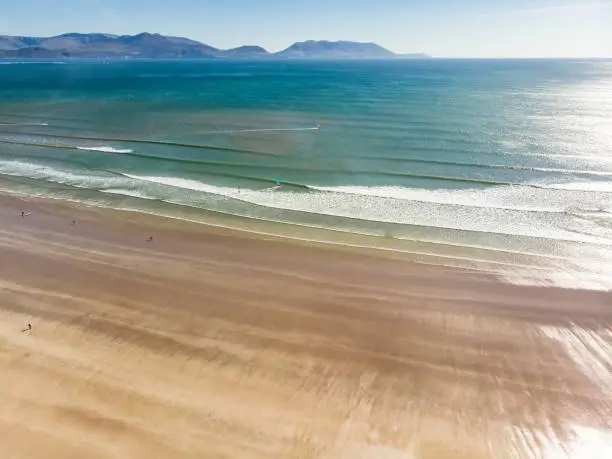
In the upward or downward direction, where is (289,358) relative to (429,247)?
downward

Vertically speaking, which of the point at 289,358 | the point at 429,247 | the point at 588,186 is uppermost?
the point at 588,186

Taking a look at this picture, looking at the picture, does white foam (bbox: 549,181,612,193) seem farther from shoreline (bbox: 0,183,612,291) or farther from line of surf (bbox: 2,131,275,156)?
line of surf (bbox: 2,131,275,156)

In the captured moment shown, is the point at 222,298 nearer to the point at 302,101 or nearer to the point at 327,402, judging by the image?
the point at 327,402

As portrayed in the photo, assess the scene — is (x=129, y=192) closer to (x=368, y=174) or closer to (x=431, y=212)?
(x=368, y=174)

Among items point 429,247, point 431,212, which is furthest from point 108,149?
point 429,247

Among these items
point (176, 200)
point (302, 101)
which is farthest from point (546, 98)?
point (176, 200)

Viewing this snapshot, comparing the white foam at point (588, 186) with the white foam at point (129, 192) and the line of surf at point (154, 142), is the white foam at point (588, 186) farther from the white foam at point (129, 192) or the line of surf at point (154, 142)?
the white foam at point (129, 192)

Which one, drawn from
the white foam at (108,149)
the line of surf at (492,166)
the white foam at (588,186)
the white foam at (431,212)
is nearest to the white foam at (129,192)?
the white foam at (431,212)
